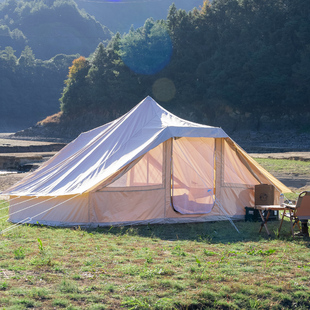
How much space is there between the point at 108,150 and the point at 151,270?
407 cm

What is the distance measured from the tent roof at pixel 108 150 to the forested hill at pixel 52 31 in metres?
144

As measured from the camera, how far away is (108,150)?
8.59 m

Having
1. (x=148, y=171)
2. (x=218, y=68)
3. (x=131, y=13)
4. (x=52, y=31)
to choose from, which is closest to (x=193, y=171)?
(x=148, y=171)

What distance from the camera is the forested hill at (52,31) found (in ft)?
480

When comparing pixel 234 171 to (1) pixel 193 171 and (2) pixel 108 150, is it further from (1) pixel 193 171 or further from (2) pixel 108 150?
(2) pixel 108 150

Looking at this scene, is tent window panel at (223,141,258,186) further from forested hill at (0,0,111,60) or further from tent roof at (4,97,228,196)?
forested hill at (0,0,111,60)

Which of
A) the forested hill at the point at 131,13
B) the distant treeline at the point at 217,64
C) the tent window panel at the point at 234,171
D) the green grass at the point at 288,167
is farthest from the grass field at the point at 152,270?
the forested hill at the point at 131,13

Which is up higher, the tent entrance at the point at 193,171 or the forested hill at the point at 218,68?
the forested hill at the point at 218,68

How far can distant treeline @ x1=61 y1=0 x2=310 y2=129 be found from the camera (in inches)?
1844

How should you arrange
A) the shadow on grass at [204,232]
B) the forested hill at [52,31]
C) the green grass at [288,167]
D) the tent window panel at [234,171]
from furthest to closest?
the forested hill at [52,31], the green grass at [288,167], the tent window panel at [234,171], the shadow on grass at [204,232]

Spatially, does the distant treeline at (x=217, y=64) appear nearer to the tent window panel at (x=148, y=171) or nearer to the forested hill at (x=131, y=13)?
the tent window panel at (x=148, y=171)

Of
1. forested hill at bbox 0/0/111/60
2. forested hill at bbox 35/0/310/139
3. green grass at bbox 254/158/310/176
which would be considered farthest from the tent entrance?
forested hill at bbox 0/0/111/60

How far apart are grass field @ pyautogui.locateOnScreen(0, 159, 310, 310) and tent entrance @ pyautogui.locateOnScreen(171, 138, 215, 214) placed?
1.68 metres

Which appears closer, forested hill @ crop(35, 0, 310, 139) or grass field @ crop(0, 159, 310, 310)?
grass field @ crop(0, 159, 310, 310)
